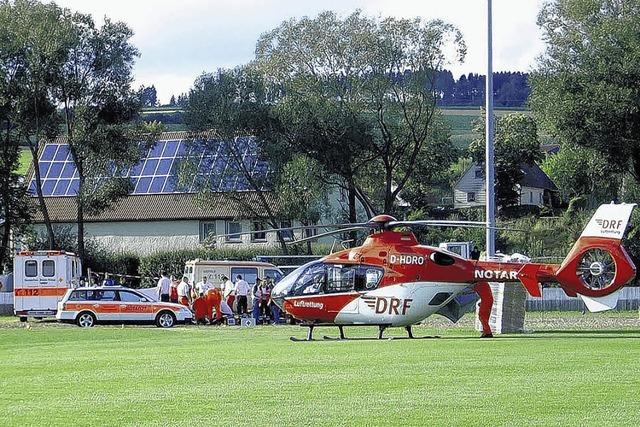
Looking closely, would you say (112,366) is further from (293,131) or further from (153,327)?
(293,131)

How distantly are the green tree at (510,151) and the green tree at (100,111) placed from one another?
4393cm

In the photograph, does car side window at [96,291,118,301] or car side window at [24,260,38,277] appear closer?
car side window at [96,291,118,301]

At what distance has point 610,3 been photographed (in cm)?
6500

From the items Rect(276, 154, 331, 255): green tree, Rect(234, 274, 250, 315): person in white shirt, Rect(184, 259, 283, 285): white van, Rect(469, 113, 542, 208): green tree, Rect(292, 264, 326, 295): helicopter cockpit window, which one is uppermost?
Rect(469, 113, 542, 208): green tree

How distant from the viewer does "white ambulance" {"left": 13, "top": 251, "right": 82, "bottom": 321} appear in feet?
168

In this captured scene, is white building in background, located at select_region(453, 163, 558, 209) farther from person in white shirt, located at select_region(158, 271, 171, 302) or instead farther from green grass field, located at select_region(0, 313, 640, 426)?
green grass field, located at select_region(0, 313, 640, 426)

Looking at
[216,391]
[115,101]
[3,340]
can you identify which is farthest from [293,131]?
[216,391]

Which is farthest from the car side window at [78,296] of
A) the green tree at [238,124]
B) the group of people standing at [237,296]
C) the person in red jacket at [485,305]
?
the green tree at [238,124]

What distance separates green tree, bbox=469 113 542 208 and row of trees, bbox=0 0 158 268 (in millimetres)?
44258

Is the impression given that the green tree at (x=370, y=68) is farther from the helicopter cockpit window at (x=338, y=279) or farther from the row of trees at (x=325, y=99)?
the helicopter cockpit window at (x=338, y=279)

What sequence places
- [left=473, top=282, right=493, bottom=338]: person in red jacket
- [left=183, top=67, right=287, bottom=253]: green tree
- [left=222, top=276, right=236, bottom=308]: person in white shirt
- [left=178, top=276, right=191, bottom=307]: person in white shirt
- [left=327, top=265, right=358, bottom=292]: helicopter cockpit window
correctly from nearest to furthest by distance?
[left=473, top=282, right=493, bottom=338]: person in red jacket → [left=327, top=265, right=358, bottom=292]: helicopter cockpit window → [left=222, top=276, right=236, bottom=308]: person in white shirt → [left=178, top=276, right=191, bottom=307]: person in white shirt → [left=183, top=67, right=287, bottom=253]: green tree

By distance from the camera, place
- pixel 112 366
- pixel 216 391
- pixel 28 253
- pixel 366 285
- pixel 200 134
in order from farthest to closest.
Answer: pixel 200 134 → pixel 28 253 → pixel 366 285 → pixel 112 366 → pixel 216 391

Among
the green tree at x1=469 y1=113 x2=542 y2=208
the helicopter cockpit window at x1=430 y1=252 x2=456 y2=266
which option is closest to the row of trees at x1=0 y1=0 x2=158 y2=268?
the helicopter cockpit window at x1=430 y1=252 x2=456 y2=266

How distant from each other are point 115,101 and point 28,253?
50.5 ft
